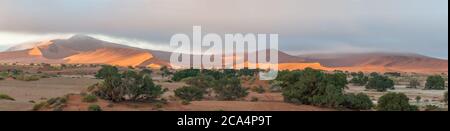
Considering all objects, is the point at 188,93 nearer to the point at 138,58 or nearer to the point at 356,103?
the point at 356,103

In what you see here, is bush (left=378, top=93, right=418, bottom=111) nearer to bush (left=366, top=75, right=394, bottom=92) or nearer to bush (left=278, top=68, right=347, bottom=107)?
bush (left=278, top=68, right=347, bottom=107)

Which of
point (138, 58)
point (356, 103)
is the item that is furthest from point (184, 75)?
point (138, 58)

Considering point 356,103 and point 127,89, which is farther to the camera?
point 356,103

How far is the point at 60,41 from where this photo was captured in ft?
604

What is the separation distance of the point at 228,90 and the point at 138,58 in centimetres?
11511

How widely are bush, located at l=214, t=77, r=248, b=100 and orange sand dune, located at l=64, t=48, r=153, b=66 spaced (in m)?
107

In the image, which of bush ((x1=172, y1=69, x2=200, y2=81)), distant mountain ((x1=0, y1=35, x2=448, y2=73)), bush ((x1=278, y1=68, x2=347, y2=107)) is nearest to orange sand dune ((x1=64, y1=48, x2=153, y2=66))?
distant mountain ((x1=0, y1=35, x2=448, y2=73))

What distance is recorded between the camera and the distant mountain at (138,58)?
147m

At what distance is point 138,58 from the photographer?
148m
